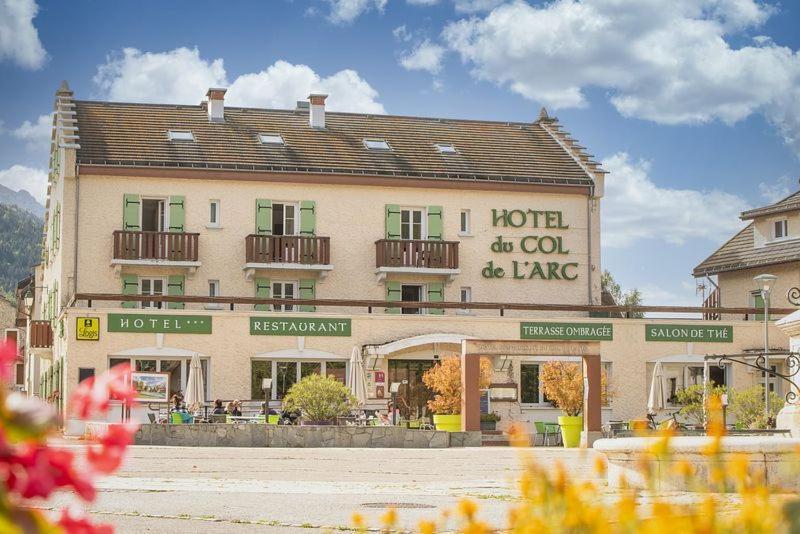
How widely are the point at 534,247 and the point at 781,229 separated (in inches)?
400

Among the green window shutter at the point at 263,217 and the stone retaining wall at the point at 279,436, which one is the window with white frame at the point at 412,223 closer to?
the green window shutter at the point at 263,217

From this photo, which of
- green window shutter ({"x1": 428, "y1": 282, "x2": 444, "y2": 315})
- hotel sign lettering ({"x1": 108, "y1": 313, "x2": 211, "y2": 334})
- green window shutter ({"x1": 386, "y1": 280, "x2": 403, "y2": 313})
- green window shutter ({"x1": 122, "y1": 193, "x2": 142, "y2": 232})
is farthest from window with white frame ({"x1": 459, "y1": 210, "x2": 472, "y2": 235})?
hotel sign lettering ({"x1": 108, "y1": 313, "x2": 211, "y2": 334})

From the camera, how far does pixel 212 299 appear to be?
3847cm

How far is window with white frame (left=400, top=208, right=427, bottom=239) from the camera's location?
45.9m

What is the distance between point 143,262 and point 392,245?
8074mm

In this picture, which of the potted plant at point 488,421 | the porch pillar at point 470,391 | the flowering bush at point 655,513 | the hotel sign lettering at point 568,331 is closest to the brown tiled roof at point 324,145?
the hotel sign lettering at point 568,331

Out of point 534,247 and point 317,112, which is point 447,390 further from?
point 317,112

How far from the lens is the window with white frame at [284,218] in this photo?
44.7 metres

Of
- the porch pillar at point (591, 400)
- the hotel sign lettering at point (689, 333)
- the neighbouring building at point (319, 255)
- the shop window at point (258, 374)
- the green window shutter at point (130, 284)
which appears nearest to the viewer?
the porch pillar at point (591, 400)

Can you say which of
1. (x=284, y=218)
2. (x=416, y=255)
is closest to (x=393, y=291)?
(x=416, y=255)

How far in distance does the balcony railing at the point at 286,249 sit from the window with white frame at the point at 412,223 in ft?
10.9

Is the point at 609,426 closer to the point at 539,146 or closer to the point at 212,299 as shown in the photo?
the point at 212,299

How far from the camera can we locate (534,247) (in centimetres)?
4644

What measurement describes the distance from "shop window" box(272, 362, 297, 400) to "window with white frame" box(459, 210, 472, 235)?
9019 mm
